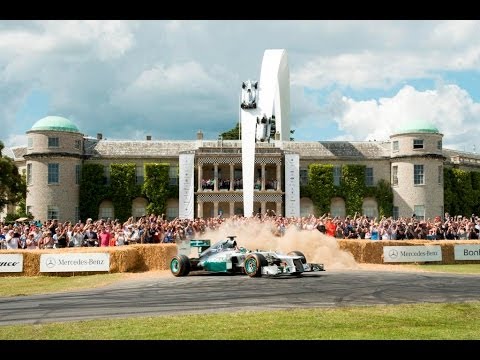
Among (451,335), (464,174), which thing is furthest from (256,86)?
(451,335)

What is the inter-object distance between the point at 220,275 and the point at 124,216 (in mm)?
47802

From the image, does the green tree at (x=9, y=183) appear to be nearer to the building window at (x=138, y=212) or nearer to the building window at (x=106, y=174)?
the building window at (x=106, y=174)

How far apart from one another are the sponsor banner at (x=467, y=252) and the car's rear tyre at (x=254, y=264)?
12.9 m

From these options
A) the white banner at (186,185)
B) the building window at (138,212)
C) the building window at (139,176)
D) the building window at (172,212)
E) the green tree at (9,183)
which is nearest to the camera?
the green tree at (9,183)

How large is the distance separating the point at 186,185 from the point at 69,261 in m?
40.0

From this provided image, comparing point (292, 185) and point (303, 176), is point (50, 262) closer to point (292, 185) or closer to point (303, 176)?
point (292, 185)

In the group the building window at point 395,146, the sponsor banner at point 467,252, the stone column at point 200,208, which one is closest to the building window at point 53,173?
the stone column at point 200,208

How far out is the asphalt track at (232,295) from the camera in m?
17.2

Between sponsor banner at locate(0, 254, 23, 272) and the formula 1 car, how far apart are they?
6.98m

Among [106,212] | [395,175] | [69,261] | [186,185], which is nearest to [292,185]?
[186,185]

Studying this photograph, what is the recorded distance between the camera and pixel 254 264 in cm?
2547

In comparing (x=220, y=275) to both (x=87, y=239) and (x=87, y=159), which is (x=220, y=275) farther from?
(x=87, y=159)

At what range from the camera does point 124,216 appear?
73.7 meters
